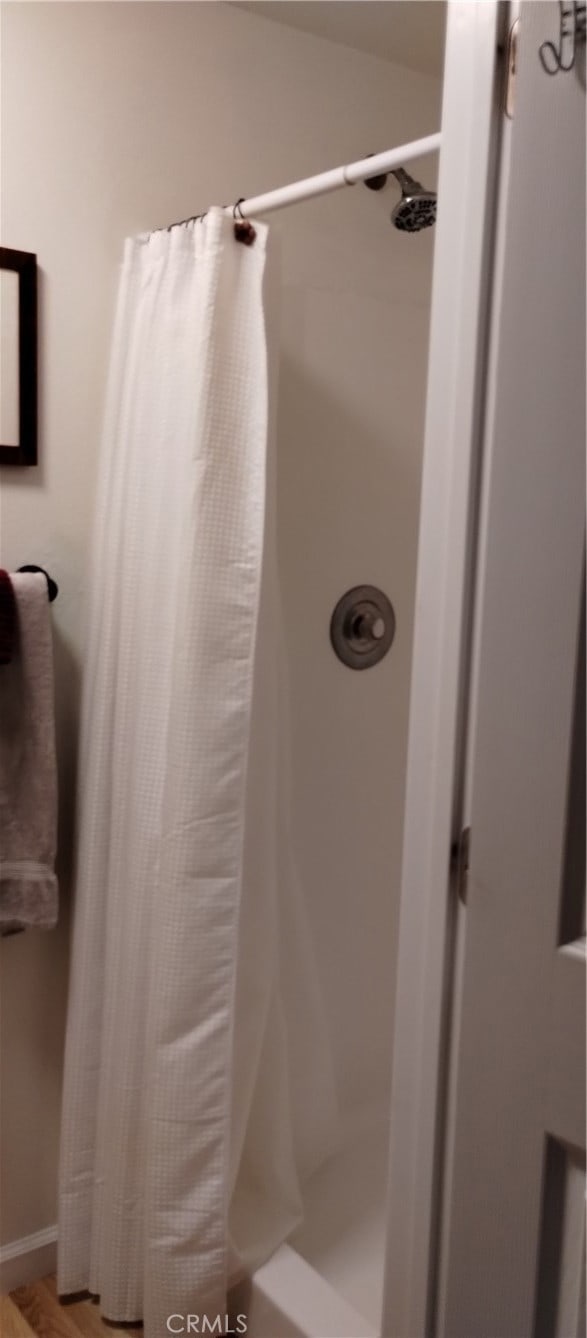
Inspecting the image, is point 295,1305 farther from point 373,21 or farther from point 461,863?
point 373,21

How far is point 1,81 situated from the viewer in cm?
167

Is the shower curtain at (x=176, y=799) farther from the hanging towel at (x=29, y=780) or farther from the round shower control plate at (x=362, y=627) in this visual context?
the round shower control plate at (x=362, y=627)

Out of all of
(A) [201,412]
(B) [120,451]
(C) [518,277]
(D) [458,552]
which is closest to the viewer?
(C) [518,277]

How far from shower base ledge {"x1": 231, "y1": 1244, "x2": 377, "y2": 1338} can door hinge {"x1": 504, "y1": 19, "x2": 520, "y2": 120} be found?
173 centimetres

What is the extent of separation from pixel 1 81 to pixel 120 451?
623 mm

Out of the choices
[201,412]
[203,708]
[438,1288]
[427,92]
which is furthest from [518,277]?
[427,92]

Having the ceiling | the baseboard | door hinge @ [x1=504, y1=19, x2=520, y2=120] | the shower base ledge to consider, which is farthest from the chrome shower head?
the baseboard

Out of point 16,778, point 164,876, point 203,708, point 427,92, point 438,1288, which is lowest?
point 438,1288

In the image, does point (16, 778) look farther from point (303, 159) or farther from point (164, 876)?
point (303, 159)

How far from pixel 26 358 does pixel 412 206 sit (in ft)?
2.51

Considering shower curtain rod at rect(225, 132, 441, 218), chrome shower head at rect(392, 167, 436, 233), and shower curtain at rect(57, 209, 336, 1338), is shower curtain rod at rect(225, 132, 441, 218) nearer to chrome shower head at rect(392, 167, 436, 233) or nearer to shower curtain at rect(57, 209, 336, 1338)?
shower curtain at rect(57, 209, 336, 1338)

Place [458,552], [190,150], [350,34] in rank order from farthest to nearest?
[350,34] < [190,150] < [458,552]

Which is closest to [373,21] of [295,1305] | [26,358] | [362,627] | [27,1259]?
[26,358]

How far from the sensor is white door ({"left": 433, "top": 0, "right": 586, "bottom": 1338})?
854 millimetres
